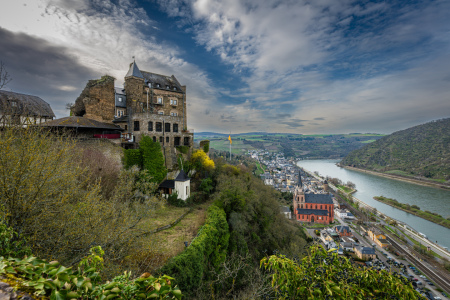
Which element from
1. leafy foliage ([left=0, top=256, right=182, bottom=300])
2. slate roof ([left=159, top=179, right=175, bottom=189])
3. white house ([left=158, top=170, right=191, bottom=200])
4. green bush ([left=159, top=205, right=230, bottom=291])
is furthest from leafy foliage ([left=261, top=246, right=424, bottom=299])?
slate roof ([left=159, top=179, right=175, bottom=189])

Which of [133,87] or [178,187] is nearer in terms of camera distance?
[178,187]

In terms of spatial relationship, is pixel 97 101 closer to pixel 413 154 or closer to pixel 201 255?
pixel 201 255

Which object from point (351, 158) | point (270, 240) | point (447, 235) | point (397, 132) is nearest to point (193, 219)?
point (270, 240)

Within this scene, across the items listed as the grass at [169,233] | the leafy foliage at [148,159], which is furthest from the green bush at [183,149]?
the grass at [169,233]

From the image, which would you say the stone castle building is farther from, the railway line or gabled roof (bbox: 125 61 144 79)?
the railway line

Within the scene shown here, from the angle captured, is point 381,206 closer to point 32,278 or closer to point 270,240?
point 270,240

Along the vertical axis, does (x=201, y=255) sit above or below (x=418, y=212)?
above

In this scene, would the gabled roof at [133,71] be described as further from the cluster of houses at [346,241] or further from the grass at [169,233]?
the cluster of houses at [346,241]

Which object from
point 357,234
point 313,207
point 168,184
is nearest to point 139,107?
point 168,184
